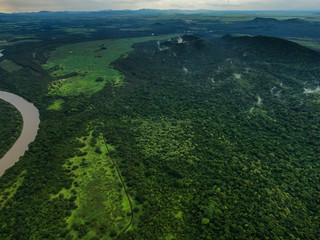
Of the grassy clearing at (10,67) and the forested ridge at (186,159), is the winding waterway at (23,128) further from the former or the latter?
the grassy clearing at (10,67)

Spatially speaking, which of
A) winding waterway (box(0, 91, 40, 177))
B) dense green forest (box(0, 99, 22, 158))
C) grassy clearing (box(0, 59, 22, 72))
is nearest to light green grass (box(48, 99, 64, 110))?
winding waterway (box(0, 91, 40, 177))

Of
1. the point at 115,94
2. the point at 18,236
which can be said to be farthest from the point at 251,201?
the point at 115,94

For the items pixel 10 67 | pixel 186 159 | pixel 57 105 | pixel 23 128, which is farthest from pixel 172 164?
pixel 10 67

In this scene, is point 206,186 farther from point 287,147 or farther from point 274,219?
point 287,147

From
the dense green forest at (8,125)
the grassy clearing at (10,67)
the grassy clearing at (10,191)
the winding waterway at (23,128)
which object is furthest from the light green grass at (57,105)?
the grassy clearing at (10,67)

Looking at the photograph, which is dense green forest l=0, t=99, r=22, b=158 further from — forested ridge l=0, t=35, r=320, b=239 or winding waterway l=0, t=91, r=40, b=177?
forested ridge l=0, t=35, r=320, b=239

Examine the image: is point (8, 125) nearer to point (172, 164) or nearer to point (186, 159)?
point (172, 164)
